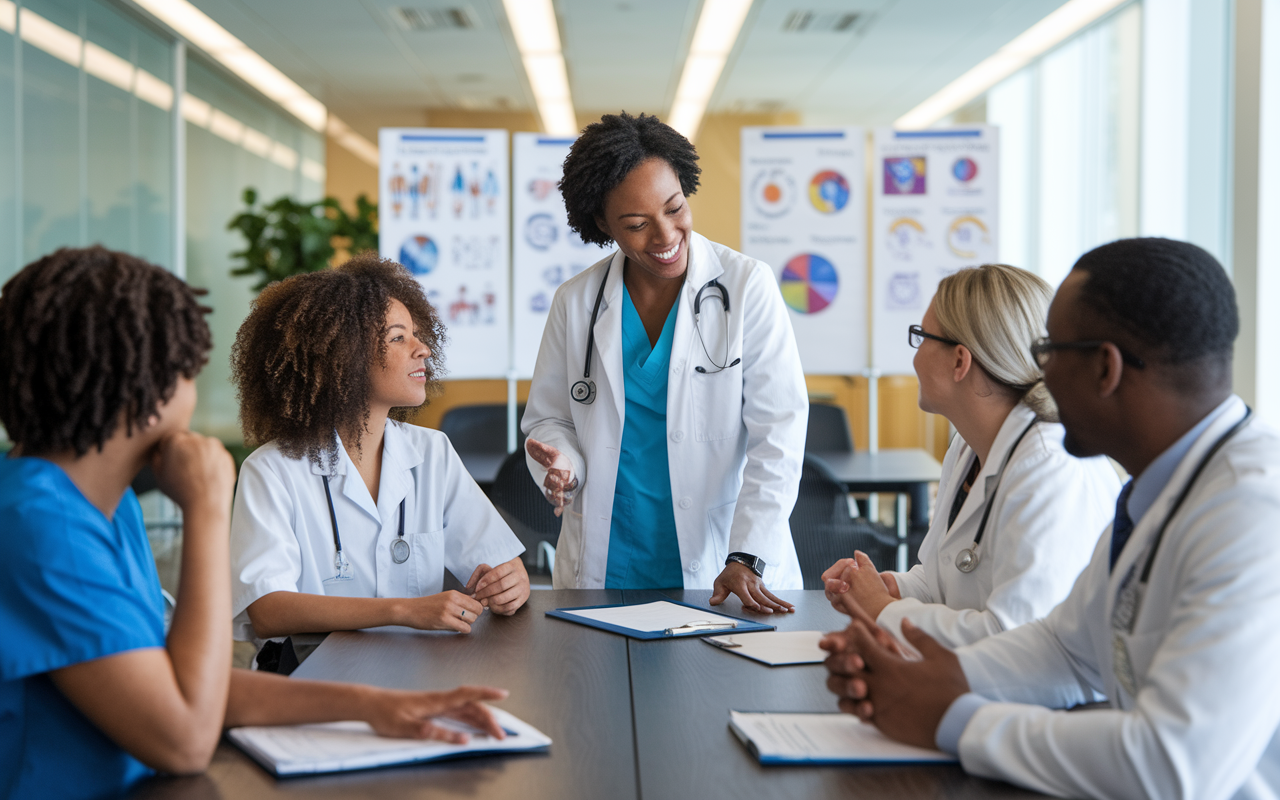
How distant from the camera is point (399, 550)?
6.17 ft

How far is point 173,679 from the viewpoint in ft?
3.37

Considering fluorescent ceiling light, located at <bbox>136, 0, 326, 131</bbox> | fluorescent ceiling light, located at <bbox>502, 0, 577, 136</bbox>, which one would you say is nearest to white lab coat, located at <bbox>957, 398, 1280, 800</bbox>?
fluorescent ceiling light, located at <bbox>502, 0, 577, 136</bbox>

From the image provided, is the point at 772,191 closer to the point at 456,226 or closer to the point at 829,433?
the point at 829,433

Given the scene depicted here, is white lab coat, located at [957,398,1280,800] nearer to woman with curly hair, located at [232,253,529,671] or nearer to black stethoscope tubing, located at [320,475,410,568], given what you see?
woman with curly hair, located at [232,253,529,671]

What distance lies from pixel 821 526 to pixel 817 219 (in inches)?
87.8

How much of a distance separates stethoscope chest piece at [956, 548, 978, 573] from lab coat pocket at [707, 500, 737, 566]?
642 millimetres

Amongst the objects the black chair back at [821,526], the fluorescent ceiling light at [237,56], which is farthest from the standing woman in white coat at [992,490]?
the fluorescent ceiling light at [237,56]

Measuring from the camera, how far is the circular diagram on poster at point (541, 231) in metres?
4.88

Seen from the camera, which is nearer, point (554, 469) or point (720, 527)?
point (554, 469)

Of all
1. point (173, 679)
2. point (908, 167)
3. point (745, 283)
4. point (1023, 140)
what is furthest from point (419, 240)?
point (1023, 140)

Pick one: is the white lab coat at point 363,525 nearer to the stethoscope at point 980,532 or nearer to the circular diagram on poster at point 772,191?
the stethoscope at point 980,532

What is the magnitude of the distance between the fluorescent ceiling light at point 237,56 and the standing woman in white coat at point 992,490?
5.36 m

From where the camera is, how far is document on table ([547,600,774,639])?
160 cm

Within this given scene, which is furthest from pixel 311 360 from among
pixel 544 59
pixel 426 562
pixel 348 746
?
pixel 544 59
